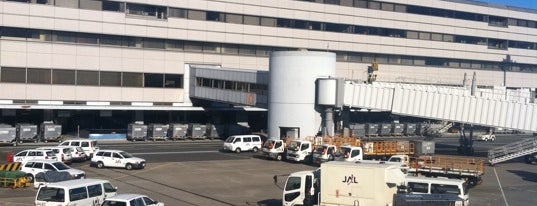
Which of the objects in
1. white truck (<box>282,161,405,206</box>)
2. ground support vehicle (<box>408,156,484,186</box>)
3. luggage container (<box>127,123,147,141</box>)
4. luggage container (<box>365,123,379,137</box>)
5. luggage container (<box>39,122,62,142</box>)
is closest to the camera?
white truck (<box>282,161,405,206</box>)

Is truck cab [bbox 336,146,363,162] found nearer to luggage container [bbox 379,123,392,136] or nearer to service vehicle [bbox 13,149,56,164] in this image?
service vehicle [bbox 13,149,56,164]

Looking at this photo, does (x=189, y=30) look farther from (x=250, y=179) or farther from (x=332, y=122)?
(x=250, y=179)

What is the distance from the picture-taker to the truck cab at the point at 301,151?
158 feet

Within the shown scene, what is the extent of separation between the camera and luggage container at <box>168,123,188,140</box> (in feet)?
228

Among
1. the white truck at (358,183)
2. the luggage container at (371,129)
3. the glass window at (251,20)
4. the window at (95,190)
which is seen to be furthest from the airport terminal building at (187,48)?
the white truck at (358,183)

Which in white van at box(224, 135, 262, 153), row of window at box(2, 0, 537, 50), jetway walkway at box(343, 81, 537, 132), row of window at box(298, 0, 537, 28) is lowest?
white van at box(224, 135, 262, 153)

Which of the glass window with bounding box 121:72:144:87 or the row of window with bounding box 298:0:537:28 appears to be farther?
the row of window with bounding box 298:0:537:28

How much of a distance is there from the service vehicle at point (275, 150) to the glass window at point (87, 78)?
25119 millimetres

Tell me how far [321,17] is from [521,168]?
38880 mm

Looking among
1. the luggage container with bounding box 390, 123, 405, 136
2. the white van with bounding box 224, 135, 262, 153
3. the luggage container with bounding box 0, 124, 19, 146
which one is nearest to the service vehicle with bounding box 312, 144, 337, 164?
the white van with bounding box 224, 135, 262, 153

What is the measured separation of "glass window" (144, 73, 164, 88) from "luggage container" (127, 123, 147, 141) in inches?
204

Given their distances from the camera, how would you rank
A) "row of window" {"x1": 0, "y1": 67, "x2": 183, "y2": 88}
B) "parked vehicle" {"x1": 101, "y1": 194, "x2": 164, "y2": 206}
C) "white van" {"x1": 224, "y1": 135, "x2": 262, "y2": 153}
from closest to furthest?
"parked vehicle" {"x1": 101, "y1": 194, "x2": 164, "y2": 206} → "white van" {"x1": 224, "y1": 135, "x2": 262, "y2": 153} → "row of window" {"x1": 0, "y1": 67, "x2": 183, "y2": 88}

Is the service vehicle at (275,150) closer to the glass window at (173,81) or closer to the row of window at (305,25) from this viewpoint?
the glass window at (173,81)

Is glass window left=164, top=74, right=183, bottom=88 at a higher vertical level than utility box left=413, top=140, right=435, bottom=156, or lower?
higher
